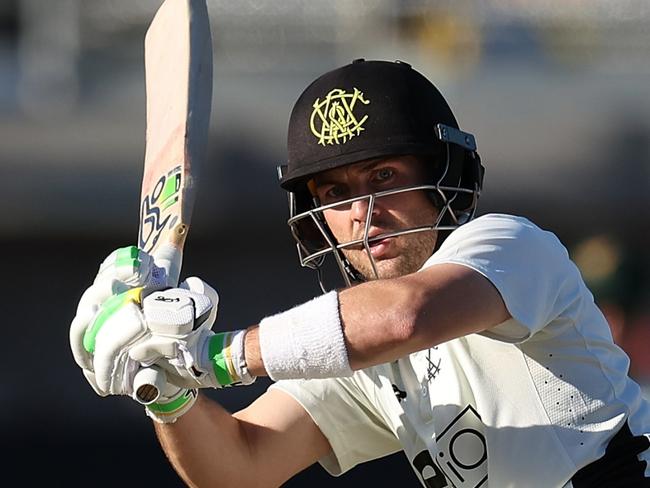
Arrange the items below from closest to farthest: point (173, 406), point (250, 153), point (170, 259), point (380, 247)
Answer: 1. point (170, 259)
2. point (173, 406)
3. point (380, 247)
4. point (250, 153)

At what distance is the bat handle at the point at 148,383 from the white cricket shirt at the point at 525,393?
1.66 feet

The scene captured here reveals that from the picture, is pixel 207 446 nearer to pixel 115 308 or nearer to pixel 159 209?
pixel 159 209

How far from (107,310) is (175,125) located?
2.14 feet

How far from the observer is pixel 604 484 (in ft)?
7.22

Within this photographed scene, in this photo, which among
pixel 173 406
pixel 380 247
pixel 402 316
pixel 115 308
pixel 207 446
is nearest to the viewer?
pixel 402 316

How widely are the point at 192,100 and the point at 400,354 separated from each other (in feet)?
2.82

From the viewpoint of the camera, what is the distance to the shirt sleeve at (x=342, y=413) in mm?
2619

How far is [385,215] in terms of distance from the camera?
2.42m

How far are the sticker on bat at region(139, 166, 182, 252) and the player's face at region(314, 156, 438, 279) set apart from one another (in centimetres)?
31

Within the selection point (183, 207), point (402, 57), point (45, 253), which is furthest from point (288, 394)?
point (402, 57)

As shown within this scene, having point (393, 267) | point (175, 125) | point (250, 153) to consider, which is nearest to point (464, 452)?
point (393, 267)

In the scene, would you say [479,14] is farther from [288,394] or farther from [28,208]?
[288,394]

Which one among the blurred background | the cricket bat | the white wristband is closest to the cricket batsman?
the white wristband

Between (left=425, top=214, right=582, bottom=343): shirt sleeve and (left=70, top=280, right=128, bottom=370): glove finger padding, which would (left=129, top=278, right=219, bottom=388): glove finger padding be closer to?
(left=70, top=280, right=128, bottom=370): glove finger padding
